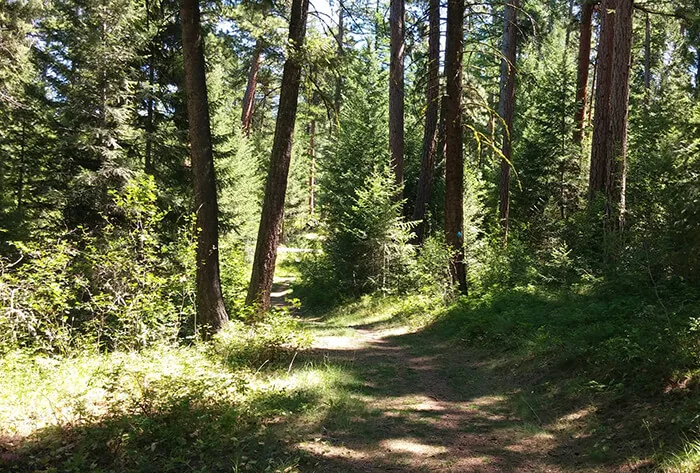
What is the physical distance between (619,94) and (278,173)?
25.1ft

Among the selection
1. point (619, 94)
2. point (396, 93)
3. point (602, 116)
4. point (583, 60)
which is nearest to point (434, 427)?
point (619, 94)

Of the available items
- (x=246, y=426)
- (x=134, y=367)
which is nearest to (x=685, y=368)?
(x=246, y=426)

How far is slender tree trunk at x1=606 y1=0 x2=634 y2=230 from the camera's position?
31.7 ft

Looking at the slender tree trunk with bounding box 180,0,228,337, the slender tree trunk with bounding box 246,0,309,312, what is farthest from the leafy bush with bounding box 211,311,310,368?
the slender tree trunk with bounding box 246,0,309,312

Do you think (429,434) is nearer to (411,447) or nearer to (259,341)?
(411,447)

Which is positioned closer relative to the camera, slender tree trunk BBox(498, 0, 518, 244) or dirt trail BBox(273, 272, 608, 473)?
dirt trail BBox(273, 272, 608, 473)

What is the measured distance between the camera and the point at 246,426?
4285 millimetres

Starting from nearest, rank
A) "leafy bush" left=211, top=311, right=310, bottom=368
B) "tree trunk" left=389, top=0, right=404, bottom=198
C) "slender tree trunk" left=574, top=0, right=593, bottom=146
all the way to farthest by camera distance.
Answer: "leafy bush" left=211, top=311, right=310, bottom=368, "tree trunk" left=389, top=0, right=404, bottom=198, "slender tree trunk" left=574, top=0, right=593, bottom=146

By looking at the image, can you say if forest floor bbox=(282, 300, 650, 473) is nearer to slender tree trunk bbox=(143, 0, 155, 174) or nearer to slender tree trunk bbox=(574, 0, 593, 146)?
slender tree trunk bbox=(143, 0, 155, 174)

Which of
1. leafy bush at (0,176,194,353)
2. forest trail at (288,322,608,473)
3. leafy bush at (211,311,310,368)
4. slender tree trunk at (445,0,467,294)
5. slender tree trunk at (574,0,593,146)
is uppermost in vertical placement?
slender tree trunk at (574,0,593,146)

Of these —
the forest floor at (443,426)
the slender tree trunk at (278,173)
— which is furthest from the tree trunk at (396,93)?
the forest floor at (443,426)

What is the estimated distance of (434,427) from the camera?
15.1 ft

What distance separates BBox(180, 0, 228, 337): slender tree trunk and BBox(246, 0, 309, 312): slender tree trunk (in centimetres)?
87

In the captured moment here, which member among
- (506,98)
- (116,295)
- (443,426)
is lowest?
(443,426)
